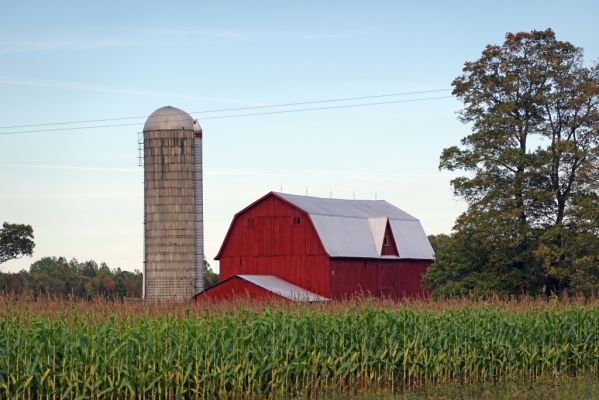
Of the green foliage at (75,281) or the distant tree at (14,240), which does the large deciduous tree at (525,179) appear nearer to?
the green foliage at (75,281)

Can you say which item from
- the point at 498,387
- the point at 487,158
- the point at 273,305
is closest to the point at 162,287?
the point at 487,158

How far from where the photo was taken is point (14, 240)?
69188mm

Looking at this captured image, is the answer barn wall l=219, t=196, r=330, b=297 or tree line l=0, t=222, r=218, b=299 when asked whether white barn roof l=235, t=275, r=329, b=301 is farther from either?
tree line l=0, t=222, r=218, b=299

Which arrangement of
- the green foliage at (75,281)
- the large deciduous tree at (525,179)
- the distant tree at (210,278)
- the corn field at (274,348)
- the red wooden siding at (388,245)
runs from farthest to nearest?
the distant tree at (210,278) < the green foliage at (75,281) < the red wooden siding at (388,245) < the large deciduous tree at (525,179) < the corn field at (274,348)

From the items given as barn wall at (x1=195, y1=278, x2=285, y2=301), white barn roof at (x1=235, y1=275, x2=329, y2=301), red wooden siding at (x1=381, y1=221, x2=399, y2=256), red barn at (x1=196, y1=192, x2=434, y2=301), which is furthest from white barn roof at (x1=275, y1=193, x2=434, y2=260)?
barn wall at (x1=195, y1=278, x2=285, y2=301)

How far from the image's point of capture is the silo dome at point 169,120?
48.8m

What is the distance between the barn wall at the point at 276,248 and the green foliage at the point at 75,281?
603 cm

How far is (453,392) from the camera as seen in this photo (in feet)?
73.4

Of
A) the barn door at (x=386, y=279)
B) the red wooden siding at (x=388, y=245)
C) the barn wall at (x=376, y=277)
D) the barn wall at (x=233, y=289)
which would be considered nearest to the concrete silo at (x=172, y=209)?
the barn wall at (x=233, y=289)

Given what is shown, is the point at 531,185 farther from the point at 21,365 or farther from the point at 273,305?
the point at 21,365

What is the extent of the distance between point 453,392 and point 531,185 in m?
23.4

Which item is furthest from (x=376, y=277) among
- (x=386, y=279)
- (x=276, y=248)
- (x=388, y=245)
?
(x=276, y=248)

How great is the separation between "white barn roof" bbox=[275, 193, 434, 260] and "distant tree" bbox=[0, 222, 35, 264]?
80.0 feet

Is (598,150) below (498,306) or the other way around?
the other way around
